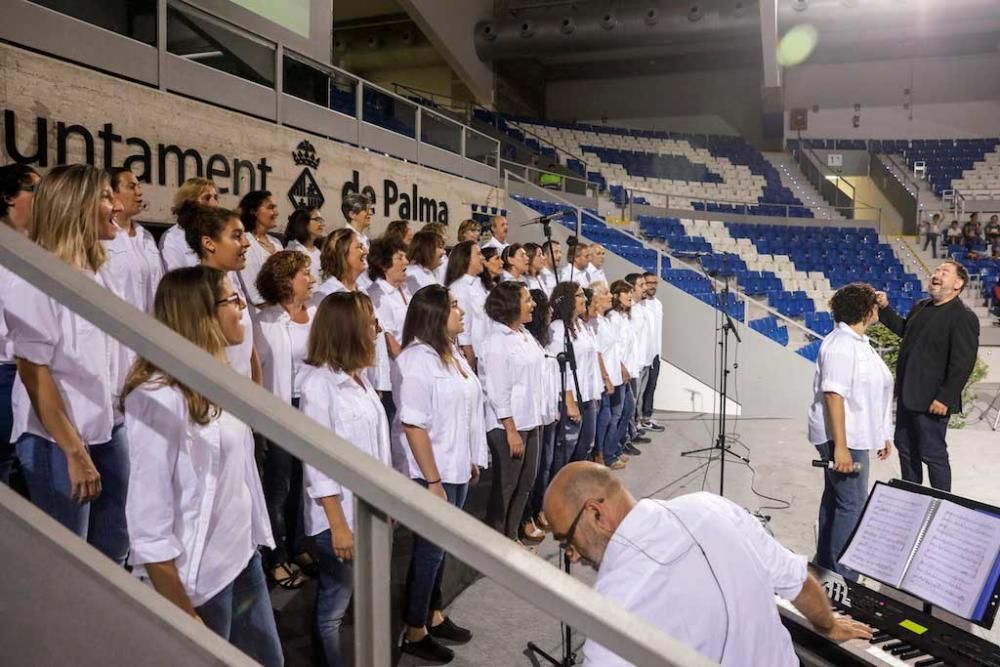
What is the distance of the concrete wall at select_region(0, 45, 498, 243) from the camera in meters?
4.15

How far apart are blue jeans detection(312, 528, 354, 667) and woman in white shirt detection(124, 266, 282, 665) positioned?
41cm

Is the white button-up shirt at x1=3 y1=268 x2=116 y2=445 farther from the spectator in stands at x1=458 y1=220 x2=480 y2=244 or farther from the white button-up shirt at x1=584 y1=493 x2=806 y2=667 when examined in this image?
the spectator in stands at x1=458 y1=220 x2=480 y2=244

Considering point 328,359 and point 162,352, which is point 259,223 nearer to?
point 328,359

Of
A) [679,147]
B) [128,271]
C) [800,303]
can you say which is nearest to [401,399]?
[128,271]

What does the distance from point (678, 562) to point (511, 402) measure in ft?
8.78

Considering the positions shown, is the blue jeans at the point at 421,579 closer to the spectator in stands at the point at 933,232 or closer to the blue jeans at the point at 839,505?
the blue jeans at the point at 839,505

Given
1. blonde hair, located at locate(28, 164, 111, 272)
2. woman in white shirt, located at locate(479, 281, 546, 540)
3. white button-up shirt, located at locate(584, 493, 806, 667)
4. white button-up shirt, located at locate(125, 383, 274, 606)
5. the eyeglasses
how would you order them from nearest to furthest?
white button-up shirt, located at locate(584, 493, 806, 667) < the eyeglasses < white button-up shirt, located at locate(125, 383, 274, 606) < blonde hair, located at locate(28, 164, 111, 272) < woman in white shirt, located at locate(479, 281, 546, 540)

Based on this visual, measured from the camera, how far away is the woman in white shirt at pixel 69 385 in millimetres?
1951

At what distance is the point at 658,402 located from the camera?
31.4 ft

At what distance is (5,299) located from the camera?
202cm

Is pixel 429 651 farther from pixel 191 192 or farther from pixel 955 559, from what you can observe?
pixel 191 192

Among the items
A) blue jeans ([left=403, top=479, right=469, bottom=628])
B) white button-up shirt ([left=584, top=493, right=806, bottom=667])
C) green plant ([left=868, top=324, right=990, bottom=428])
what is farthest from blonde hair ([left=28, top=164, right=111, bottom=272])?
green plant ([left=868, top=324, right=990, bottom=428])

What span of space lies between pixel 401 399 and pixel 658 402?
7009 mm

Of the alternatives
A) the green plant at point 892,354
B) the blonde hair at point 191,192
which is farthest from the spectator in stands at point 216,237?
the green plant at point 892,354
